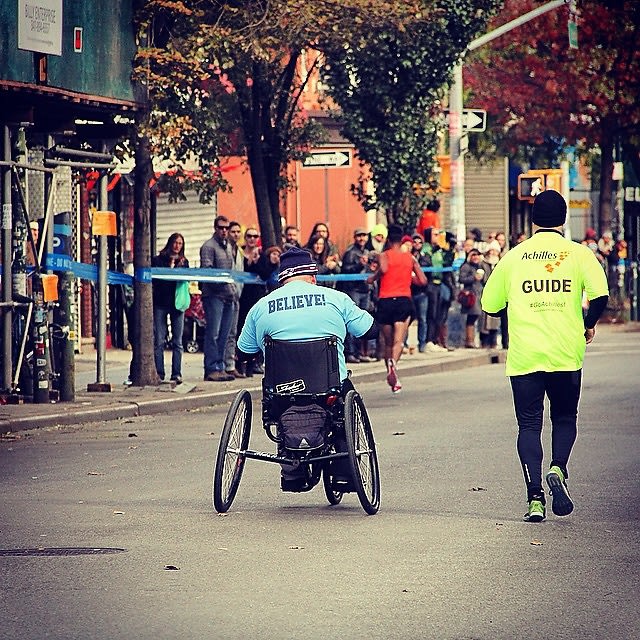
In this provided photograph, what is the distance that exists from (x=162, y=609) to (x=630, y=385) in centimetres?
1382

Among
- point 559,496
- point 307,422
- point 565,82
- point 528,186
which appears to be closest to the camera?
point 559,496

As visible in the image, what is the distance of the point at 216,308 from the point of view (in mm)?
20797

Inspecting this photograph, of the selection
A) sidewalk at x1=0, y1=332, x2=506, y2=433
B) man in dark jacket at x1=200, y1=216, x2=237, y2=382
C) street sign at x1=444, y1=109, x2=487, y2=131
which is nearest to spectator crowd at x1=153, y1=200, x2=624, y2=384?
man in dark jacket at x1=200, y1=216, x2=237, y2=382

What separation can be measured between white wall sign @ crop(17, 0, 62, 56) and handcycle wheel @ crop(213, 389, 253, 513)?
25.6 ft

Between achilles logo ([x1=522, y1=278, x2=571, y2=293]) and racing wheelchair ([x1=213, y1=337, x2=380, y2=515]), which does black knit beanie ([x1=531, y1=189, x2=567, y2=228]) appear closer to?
achilles logo ([x1=522, y1=278, x2=571, y2=293])

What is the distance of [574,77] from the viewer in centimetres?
3959

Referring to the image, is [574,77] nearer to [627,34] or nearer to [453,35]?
[627,34]

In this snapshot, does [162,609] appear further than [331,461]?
No

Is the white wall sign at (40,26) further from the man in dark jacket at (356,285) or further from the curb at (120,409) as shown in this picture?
the man in dark jacket at (356,285)

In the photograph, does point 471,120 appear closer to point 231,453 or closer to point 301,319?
point 301,319

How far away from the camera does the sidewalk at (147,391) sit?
16.5 meters

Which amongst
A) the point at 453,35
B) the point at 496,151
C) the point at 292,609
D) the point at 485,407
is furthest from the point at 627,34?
the point at 292,609

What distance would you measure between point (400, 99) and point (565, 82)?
12.9m

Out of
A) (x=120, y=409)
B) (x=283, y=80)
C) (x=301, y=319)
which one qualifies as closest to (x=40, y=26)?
(x=120, y=409)
